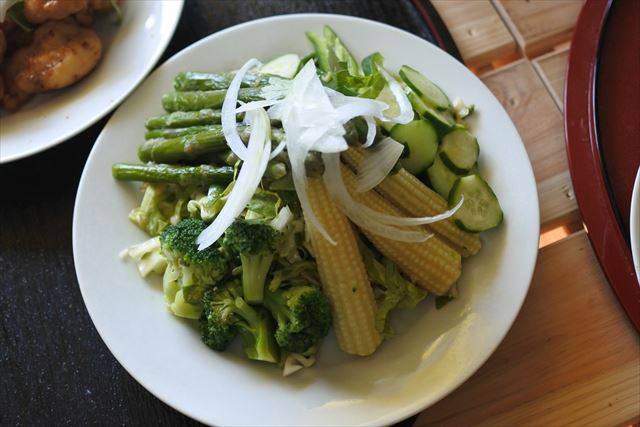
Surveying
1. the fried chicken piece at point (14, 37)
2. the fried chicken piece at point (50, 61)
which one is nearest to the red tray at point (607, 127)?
the fried chicken piece at point (50, 61)

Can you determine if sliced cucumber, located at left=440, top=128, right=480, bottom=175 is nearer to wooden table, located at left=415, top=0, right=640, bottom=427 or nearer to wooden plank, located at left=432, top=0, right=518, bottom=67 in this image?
wooden table, located at left=415, top=0, right=640, bottom=427

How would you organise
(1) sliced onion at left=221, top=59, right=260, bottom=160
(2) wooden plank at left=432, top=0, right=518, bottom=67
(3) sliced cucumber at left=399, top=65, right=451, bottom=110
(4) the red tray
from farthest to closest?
(2) wooden plank at left=432, top=0, right=518, bottom=67 < (3) sliced cucumber at left=399, top=65, right=451, bottom=110 < (4) the red tray < (1) sliced onion at left=221, top=59, right=260, bottom=160

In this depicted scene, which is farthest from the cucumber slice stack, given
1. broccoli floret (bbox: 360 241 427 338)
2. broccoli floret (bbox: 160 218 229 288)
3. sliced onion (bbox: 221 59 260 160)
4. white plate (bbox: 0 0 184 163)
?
white plate (bbox: 0 0 184 163)


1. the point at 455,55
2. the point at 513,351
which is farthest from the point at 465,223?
the point at 455,55

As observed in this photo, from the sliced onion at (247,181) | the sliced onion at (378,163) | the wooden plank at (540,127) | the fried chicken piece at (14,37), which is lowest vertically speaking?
the wooden plank at (540,127)

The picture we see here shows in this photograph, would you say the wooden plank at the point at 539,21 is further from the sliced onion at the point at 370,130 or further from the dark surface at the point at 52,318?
the sliced onion at the point at 370,130

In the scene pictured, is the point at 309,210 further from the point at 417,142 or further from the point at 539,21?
the point at 539,21
